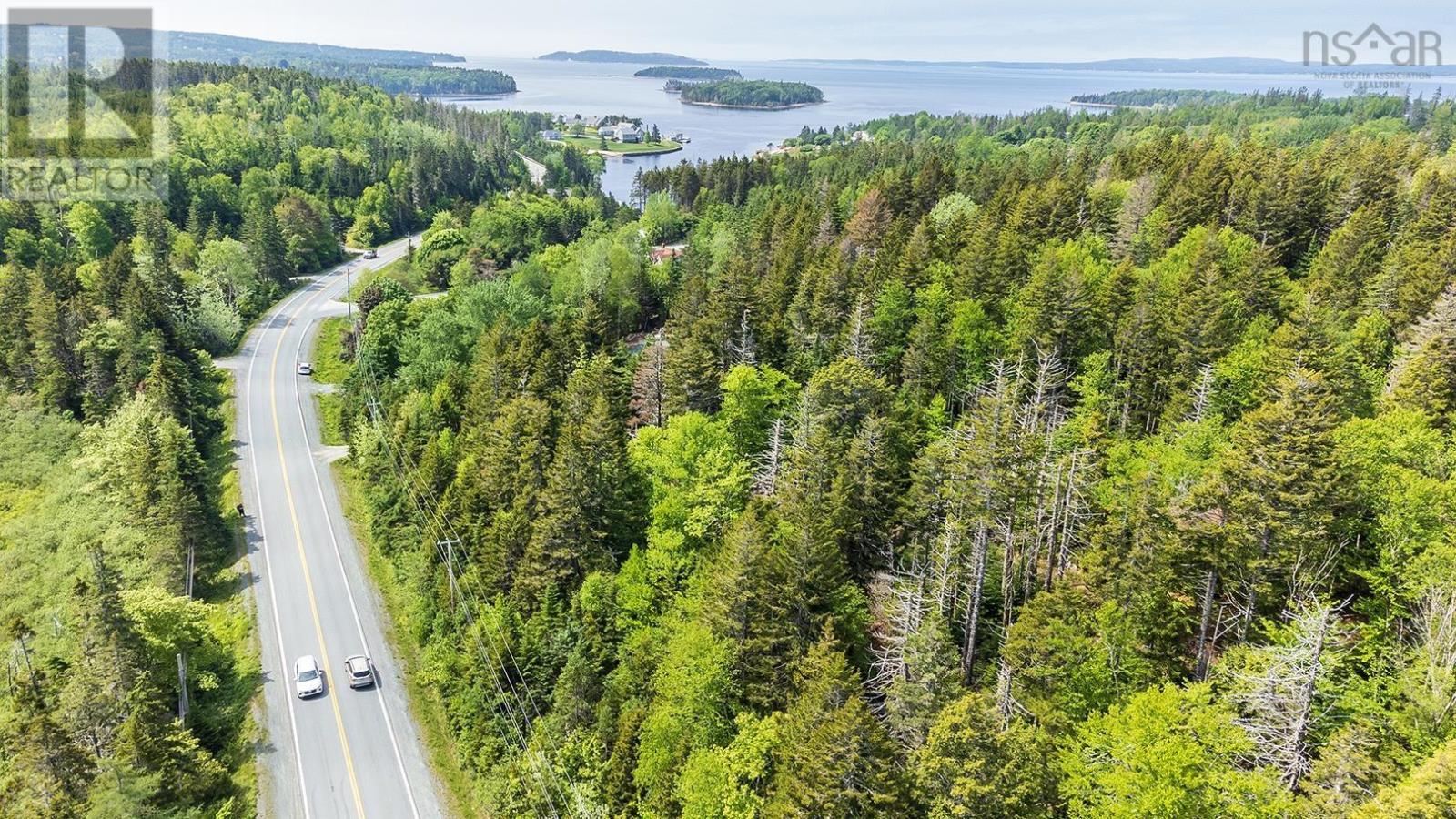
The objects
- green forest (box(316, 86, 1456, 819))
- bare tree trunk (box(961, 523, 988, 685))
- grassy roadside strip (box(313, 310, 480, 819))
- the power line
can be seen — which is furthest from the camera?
grassy roadside strip (box(313, 310, 480, 819))

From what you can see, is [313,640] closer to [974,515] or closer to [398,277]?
[974,515]

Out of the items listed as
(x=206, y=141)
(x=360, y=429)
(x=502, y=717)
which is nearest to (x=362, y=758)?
(x=502, y=717)

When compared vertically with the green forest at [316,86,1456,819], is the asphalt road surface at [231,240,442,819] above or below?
below

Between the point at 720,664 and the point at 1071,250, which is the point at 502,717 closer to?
the point at 720,664

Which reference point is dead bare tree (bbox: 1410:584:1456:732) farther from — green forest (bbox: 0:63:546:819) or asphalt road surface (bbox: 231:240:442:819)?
green forest (bbox: 0:63:546:819)

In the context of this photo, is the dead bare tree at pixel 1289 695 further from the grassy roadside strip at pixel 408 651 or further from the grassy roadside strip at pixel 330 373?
the grassy roadside strip at pixel 330 373

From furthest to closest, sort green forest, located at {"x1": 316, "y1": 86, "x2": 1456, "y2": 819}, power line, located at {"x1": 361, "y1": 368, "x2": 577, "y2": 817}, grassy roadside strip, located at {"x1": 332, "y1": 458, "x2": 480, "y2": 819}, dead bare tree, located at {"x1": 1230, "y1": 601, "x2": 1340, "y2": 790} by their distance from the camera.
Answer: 1. grassy roadside strip, located at {"x1": 332, "y1": 458, "x2": 480, "y2": 819}
2. power line, located at {"x1": 361, "y1": 368, "x2": 577, "y2": 817}
3. green forest, located at {"x1": 316, "y1": 86, "x2": 1456, "y2": 819}
4. dead bare tree, located at {"x1": 1230, "y1": 601, "x2": 1340, "y2": 790}

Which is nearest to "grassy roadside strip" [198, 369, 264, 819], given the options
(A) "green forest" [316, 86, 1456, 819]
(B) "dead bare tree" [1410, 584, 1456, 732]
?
(A) "green forest" [316, 86, 1456, 819]
